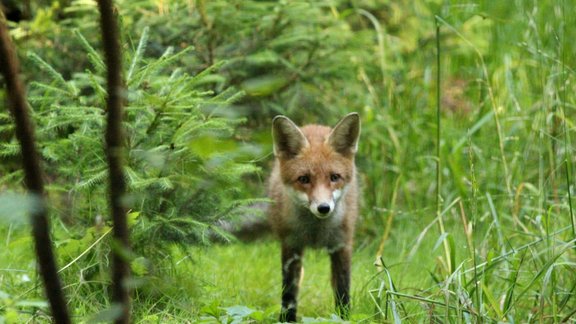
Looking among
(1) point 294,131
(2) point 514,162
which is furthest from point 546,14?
(1) point 294,131

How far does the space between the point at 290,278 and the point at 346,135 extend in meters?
0.89

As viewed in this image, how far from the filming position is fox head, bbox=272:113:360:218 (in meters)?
4.50

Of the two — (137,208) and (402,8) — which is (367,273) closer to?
(137,208)

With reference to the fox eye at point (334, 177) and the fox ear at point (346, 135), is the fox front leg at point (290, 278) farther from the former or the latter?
the fox ear at point (346, 135)

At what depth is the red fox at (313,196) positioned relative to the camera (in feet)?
14.8

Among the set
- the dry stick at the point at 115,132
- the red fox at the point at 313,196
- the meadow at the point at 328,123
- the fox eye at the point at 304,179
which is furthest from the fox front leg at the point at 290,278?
the dry stick at the point at 115,132

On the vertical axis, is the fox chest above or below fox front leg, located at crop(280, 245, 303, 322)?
above

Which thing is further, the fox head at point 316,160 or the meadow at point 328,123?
the fox head at point 316,160

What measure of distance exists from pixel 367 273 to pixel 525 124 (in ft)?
5.84

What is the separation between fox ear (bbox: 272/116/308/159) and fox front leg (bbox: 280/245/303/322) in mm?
540

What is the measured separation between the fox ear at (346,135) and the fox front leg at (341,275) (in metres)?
0.59

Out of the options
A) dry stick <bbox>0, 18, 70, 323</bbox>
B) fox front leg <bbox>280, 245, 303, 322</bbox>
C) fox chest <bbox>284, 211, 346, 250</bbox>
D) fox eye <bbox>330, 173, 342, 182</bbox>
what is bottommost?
fox front leg <bbox>280, 245, 303, 322</bbox>

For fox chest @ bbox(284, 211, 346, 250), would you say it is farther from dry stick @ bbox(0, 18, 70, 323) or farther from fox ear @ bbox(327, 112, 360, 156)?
dry stick @ bbox(0, 18, 70, 323)

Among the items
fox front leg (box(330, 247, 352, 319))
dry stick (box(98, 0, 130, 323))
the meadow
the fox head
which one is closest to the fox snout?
the fox head
